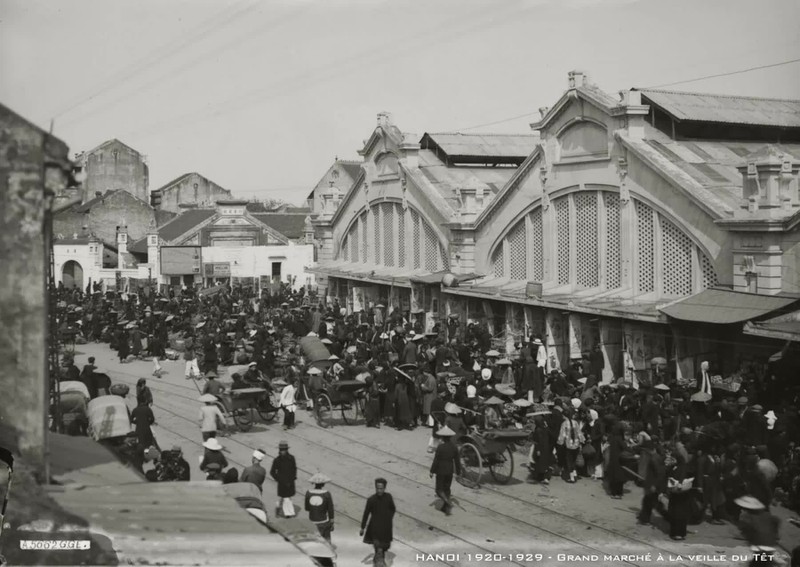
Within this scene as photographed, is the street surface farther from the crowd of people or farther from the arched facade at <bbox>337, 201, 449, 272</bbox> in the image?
the arched facade at <bbox>337, 201, 449, 272</bbox>

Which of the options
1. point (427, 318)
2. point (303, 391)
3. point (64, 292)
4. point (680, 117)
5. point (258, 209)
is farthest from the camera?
point (258, 209)

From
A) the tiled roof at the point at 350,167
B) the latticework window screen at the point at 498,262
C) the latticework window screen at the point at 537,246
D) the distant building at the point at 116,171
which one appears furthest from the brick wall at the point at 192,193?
the latticework window screen at the point at 537,246

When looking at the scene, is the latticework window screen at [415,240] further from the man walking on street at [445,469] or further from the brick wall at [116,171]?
the man walking on street at [445,469]

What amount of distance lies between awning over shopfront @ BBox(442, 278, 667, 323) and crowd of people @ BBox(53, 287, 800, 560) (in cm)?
117

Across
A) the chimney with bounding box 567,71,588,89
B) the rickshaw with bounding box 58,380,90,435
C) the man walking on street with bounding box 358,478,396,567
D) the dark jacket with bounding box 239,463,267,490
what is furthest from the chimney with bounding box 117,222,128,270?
the man walking on street with bounding box 358,478,396,567

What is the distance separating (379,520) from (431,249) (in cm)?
2436

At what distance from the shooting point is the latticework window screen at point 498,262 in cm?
3291

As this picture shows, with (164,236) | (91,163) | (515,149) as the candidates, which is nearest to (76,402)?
(515,149)

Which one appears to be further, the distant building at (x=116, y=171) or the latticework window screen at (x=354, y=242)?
the distant building at (x=116, y=171)

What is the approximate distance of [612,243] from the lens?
1061 inches

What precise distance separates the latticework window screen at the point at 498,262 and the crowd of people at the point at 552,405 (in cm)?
240

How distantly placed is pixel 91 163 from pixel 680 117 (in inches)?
1268

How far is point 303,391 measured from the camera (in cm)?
2338

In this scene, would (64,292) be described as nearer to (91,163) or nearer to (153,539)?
(91,163)
